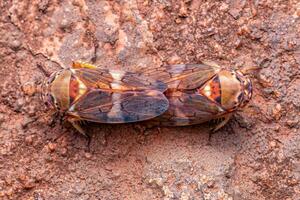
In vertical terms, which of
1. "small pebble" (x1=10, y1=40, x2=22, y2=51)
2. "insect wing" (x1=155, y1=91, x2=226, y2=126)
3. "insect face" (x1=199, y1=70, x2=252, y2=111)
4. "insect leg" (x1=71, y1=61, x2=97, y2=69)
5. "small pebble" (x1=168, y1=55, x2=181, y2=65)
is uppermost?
"small pebble" (x1=10, y1=40, x2=22, y2=51)

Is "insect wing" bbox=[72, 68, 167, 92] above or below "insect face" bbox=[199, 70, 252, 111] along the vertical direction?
above

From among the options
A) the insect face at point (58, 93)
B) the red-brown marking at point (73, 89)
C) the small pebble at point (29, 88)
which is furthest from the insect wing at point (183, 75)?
the small pebble at point (29, 88)

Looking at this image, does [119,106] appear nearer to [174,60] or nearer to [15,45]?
[174,60]

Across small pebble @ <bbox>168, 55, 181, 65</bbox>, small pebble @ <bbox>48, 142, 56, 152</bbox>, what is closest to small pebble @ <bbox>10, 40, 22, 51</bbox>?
small pebble @ <bbox>48, 142, 56, 152</bbox>

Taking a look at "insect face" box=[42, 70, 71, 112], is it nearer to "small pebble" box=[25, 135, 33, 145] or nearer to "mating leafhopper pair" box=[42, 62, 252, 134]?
"mating leafhopper pair" box=[42, 62, 252, 134]

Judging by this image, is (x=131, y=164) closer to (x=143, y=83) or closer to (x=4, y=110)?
(x=143, y=83)

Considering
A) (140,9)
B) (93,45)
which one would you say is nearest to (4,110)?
(93,45)

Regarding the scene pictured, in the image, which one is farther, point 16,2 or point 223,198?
point 16,2

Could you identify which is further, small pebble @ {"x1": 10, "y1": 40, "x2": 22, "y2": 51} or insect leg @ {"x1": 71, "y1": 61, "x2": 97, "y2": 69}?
small pebble @ {"x1": 10, "y1": 40, "x2": 22, "y2": 51}
